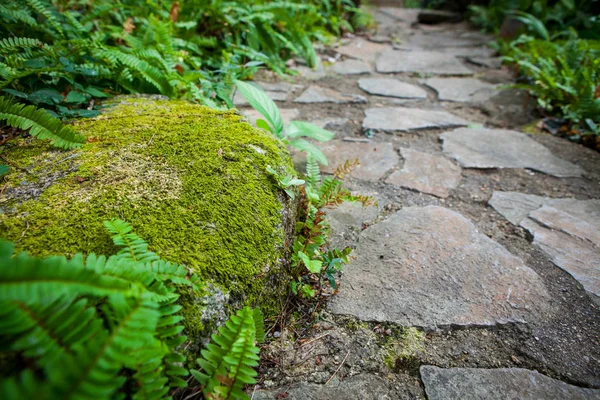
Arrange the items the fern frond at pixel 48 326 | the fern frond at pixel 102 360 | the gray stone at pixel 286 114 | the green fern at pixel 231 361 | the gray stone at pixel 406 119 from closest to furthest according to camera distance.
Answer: the fern frond at pixel 102 360
the fern frond at pixel 48 326
the green fern at pixel 231 361
the gray stone at pixel 286 114
the gray stone at pixel 406 119

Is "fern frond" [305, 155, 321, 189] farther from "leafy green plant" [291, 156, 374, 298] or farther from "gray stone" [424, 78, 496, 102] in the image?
"gray stone" [424, 78, 496, 102]

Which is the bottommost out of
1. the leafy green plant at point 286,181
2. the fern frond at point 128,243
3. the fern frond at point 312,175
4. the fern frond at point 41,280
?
the fern frond at point 312,175

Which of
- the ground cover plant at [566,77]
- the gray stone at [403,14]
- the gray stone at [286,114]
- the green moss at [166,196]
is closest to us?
the green moss at [166,196]

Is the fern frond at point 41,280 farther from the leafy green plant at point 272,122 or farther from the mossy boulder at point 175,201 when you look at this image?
the leafy green plant at point 272,122

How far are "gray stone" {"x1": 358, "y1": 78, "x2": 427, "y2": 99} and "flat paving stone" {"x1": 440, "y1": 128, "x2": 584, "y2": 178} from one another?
919mm

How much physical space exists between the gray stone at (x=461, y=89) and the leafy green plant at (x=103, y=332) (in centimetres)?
357

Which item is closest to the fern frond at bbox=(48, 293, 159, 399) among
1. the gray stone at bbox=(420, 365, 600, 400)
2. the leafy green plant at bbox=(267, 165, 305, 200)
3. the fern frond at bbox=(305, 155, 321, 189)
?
the leafy green plant at bbox=(267, 165, 305, 200)

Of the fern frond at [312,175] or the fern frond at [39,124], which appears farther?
the fern frond at [312,175]

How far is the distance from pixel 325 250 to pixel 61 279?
3.84 ft

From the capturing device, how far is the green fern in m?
0.98

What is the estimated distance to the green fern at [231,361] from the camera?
0.98m

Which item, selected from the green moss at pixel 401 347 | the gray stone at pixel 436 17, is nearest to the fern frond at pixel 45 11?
the green moss at pixel 401 347

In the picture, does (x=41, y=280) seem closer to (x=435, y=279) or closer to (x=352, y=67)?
(x=435, y=279)

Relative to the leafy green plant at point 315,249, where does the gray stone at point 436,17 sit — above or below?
above
